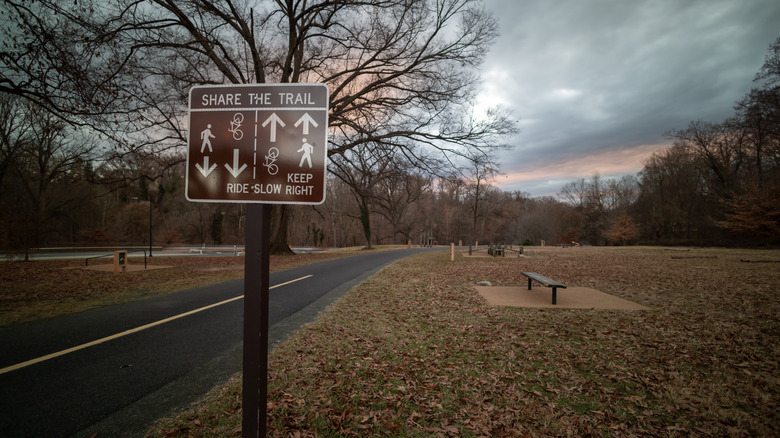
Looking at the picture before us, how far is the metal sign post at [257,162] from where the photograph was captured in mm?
1866

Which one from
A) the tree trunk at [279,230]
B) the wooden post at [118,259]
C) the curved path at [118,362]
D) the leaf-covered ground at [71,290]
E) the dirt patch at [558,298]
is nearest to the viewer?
the curved path at [118,362]

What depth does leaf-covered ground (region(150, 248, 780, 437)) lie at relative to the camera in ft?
9.09

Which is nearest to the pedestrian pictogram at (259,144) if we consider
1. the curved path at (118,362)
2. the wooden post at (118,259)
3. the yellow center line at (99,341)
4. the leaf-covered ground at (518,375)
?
the leaf-covered ground at (518,375)

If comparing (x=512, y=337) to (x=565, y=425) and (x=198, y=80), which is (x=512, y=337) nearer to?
(x=565, y=425)

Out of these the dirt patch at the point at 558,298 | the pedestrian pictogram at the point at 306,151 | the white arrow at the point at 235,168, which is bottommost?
the dirt patch at the point at 558,298

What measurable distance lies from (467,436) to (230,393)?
2308 millimetres

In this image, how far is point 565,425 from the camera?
277cm

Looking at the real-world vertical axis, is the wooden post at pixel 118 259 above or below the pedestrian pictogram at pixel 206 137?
below

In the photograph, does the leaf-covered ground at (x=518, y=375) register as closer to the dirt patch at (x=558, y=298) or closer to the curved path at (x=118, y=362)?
the curved path at (x=118, y=362)

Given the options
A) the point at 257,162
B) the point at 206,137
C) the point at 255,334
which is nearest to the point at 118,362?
the point at 255,334

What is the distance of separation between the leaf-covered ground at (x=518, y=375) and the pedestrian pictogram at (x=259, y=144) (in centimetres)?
205

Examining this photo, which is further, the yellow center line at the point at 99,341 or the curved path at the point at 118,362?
the yellow center line at the point at 99,341

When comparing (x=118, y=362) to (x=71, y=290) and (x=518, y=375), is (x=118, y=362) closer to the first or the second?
(x=518, y=375)

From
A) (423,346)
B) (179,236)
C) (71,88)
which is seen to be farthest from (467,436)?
(179,236)
